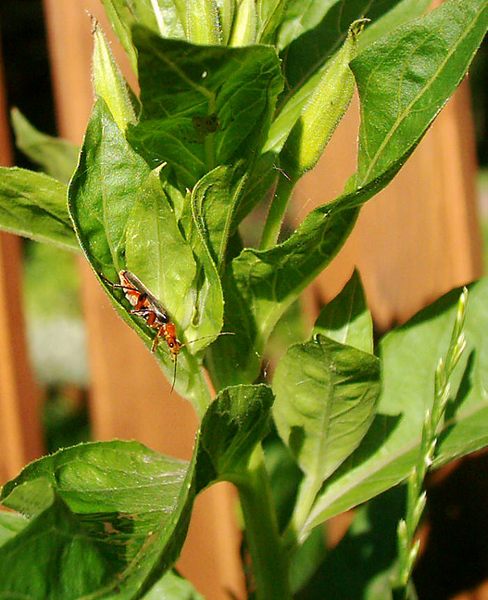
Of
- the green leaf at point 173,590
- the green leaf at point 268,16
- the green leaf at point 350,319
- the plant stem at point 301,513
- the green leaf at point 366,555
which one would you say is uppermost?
the green leaf at point 268,16

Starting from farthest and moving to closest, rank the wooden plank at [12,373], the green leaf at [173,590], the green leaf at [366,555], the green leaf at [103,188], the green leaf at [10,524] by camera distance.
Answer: the wooden plank at [12,373], the green leaf at [366,555], the green leaf at [173,590], the green leaf at [10,524], the green leaf at [103,188]

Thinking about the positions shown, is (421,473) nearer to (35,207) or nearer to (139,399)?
(35,207)

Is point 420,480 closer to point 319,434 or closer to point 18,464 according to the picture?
point 319,434

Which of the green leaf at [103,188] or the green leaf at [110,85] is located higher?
the green leaf at [110,85]

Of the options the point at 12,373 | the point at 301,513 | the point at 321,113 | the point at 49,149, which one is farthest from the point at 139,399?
the point at 321,113

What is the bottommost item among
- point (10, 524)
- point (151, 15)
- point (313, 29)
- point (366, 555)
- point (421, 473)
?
point (366, 555)

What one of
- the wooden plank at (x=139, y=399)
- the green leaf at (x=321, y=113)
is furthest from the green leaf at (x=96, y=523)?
the wooden plank at (x=139, y=399)

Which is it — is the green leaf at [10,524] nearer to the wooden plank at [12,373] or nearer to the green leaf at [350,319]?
the green leaf at [350,319]
